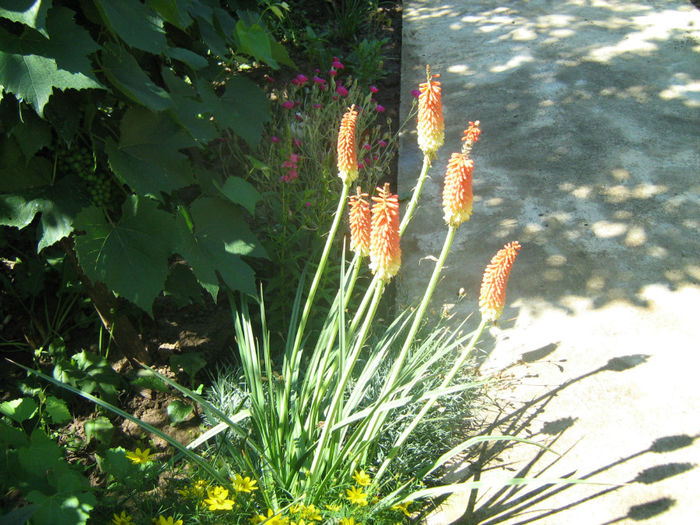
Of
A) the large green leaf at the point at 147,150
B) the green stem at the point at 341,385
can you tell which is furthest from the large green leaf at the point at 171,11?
the green stem at the point at 341,385

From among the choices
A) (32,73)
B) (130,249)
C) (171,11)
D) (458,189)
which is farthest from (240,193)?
(458,189)

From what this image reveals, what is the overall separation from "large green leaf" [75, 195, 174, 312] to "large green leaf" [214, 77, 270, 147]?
50 centimetres

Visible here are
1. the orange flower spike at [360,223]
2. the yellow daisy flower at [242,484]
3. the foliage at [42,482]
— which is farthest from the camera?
the yellow daisy flower at [242,484]

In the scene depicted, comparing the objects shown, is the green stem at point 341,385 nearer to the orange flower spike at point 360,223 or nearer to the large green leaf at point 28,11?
the orange flower spike at point 360,223

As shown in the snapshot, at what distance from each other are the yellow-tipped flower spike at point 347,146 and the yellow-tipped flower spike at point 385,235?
308mm

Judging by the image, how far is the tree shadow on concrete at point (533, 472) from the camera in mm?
2182

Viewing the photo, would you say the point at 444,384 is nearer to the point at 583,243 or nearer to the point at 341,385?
the point at 341,385

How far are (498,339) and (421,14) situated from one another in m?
4.74

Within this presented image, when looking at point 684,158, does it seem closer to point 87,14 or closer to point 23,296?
point 87,14

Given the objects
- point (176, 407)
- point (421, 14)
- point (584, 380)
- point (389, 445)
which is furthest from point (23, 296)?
point (421, 14)

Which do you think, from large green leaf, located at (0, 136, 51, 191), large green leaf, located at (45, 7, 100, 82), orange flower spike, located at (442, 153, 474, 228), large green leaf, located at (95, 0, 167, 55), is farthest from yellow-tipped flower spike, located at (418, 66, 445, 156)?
large green leaf, located at (0, 136, 51, 191)

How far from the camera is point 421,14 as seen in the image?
21.8 feet

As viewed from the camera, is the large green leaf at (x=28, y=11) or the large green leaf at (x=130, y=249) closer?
the large green leaf at (x=28, y=11)

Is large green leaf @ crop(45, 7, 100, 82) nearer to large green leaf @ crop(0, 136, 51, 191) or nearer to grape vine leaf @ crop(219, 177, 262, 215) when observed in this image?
large green leaf @ crop(0, 136, 51, 191)
